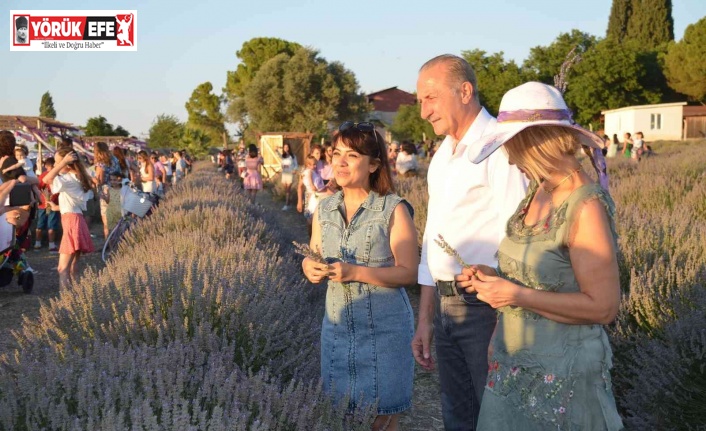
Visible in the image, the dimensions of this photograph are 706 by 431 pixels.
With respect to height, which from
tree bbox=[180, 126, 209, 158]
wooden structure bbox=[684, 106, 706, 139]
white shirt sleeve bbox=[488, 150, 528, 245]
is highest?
wooden structure bbox=[684, 106, 706, 139]

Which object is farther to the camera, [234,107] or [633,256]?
[234,107]

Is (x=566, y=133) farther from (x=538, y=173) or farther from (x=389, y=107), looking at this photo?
(x=389, y=107)

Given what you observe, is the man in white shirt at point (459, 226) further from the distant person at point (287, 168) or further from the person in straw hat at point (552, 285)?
the distant person at point (287, 168)

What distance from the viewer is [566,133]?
6.82 ft

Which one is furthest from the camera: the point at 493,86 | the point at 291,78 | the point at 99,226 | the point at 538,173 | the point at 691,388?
the point at 493,86

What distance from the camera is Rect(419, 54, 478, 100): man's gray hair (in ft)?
9.51

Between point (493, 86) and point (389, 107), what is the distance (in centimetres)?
3844

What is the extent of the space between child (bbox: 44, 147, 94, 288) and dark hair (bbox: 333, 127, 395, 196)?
5600 millimetres

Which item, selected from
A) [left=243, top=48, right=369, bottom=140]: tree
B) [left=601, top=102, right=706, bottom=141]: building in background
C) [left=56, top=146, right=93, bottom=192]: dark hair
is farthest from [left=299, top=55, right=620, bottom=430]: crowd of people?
[left=601, top=102, right=706, bottom=141]: building in background

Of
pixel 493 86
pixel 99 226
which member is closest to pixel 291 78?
pixel 493 86

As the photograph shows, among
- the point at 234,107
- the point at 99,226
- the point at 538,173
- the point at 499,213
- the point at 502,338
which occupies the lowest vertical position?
the point at 99,226

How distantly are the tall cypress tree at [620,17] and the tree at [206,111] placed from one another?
1824 inches

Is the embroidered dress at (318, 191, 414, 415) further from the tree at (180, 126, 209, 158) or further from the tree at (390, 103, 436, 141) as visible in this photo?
the tree at (390, 103, 436, 141)

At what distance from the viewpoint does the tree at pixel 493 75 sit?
58.4 meters
